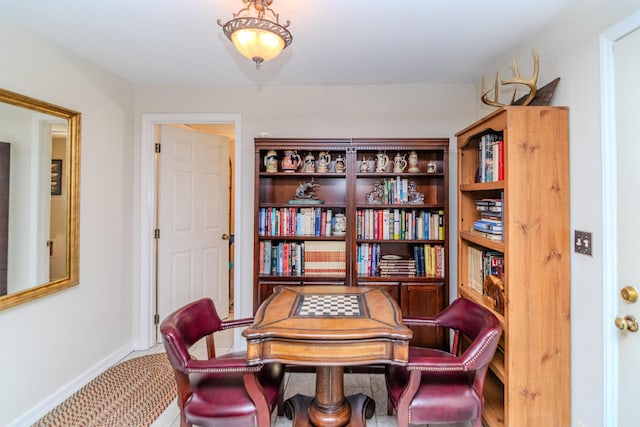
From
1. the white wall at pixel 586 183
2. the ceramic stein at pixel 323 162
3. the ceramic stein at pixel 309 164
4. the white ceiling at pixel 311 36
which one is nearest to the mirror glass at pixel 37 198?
the white ceiling at pixel 311 36

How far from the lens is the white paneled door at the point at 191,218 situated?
3.17 metres

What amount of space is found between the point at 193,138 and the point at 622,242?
336cm

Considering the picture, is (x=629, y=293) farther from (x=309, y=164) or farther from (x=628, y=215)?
(x=309, y=164)

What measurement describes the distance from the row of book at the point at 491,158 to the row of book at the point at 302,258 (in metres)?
1.23

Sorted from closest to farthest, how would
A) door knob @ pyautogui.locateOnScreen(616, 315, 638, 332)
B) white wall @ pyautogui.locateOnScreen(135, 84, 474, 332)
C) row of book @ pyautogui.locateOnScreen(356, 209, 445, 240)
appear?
door knob @ pyautogui.locateOnScreen(616, 315, 638, 332) < row of book @ pyautogui.locateOnScreen(356, 209, 445, 240) < white wall @ pyautogui.locateOnScreen(135, 84, 474, 332)

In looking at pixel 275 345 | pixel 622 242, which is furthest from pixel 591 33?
pixel 275 345

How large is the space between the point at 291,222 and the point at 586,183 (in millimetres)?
1975

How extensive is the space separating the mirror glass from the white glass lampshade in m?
1.44

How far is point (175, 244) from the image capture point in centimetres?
324

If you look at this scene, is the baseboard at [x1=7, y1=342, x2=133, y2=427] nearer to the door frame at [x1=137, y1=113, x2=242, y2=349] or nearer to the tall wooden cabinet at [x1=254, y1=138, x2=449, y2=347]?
the door frame at [x1=137, y1=113, x2=242, y2=349]

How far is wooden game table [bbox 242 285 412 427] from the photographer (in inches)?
56.2

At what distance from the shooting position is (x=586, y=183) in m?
1.57

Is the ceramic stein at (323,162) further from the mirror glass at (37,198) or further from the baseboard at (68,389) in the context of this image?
the baseboard at (68,389)

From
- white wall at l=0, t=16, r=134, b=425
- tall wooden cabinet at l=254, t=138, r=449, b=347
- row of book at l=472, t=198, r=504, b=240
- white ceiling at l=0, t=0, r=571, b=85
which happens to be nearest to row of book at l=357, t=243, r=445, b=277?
tall wooden cabinet at l=254, t=138, r=449, b=347
